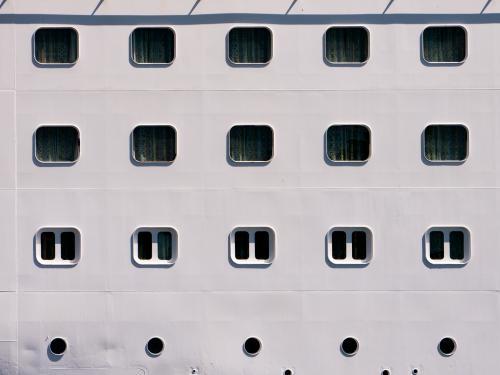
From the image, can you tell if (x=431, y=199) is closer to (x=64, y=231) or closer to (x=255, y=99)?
(x=255, y=99)

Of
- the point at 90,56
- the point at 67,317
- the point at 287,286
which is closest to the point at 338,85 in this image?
the point at 287,286

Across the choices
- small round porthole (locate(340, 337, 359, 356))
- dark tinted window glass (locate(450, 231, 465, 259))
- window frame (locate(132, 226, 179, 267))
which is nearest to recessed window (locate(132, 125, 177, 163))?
window frame (locate(132, 226, 179, 267))

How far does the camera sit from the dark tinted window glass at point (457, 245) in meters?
8.10

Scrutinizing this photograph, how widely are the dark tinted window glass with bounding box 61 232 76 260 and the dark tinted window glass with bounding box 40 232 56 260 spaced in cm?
13

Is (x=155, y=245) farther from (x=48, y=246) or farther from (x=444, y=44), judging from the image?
(x=444, y=44)

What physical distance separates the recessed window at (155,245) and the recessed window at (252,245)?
0.83 m

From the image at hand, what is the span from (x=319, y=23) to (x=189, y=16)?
1.80 meters

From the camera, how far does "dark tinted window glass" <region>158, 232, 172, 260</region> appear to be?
26.5 ft

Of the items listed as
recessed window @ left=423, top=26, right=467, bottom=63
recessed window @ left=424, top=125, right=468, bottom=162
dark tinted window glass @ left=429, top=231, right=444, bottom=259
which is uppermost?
recessed window @ left=423, top=26, right=467, bottom=63

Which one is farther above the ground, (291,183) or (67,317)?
(291,183)

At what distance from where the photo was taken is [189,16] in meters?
8.09

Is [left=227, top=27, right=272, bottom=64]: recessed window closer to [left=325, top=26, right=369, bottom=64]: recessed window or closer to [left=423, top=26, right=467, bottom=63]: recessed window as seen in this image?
[left=325, top=26, right=369, bottom=64]: recessed window

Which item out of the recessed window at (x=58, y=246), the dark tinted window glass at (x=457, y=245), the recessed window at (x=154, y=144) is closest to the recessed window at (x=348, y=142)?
the dark tinted window glass at (x=457, y=245)

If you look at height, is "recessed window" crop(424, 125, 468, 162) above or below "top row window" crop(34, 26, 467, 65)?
below
